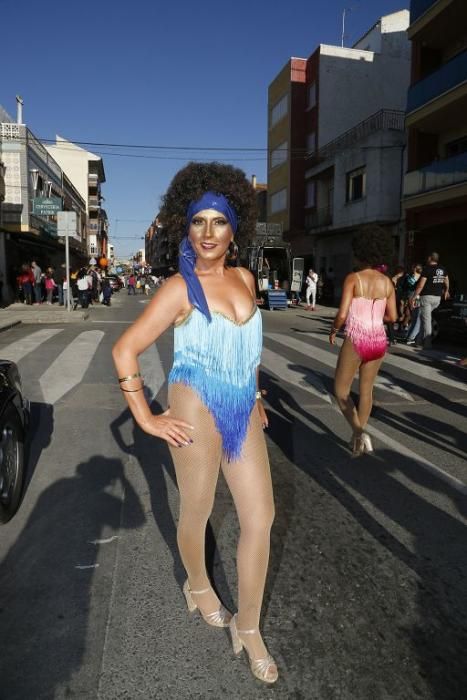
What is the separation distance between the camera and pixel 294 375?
8.18 metres

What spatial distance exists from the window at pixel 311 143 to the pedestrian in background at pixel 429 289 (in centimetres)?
2469

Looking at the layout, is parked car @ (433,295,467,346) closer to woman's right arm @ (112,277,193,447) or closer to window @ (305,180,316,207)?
woman's right arm @ (112,277,193,447)

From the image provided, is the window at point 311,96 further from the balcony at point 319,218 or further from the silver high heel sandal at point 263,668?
the silver high heel sandal at point 263,668

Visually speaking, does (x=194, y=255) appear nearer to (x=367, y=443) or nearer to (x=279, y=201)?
(x=367, y=443)

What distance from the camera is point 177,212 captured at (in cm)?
252

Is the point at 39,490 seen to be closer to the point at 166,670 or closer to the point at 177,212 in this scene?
the point at 166,670

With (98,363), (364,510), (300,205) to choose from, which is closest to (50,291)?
(98,363)

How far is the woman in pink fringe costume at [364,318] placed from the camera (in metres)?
4.41

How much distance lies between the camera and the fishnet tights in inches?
78.7

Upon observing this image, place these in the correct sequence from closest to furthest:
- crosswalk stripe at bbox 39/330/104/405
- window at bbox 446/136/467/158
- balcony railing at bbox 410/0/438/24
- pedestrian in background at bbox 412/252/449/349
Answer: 1. crosswalk stripe at bbox 39/330/104/405
2. pedestrian in background at bbox 412/252/449/349
3. balcony railing at bbox 410/0/438/24
4. window at bbox 446/136/467/158

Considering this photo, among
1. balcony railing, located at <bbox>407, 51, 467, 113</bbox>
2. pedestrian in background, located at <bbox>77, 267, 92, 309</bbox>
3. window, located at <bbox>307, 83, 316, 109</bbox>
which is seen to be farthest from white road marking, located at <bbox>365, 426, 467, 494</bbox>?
window, located at <bbox>307, 83, 316, 109</bbox>

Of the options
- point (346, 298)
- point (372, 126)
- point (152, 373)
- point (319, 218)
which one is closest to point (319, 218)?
point (319, 218)

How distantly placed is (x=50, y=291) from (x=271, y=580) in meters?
21.6

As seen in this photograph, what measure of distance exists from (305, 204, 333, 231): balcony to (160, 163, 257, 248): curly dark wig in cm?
2656
